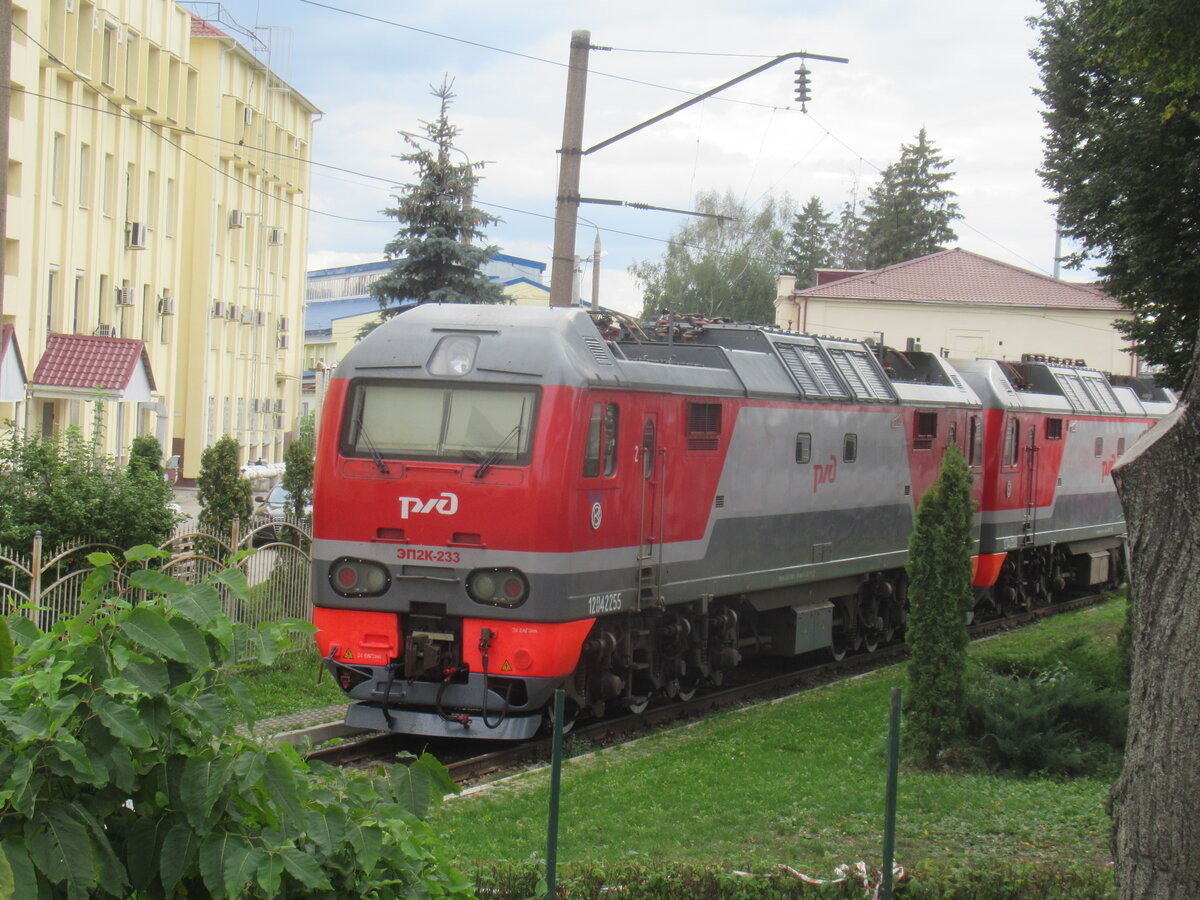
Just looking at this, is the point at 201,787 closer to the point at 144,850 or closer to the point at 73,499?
the point at 144,850

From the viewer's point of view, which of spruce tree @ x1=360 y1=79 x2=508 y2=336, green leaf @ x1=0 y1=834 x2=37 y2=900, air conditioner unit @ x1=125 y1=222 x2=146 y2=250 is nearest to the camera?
green leaf @ x1=0 y1=834 x2=37 y2=900

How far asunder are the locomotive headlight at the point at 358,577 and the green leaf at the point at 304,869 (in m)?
7.44

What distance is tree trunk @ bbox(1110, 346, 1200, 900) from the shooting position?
5.38m

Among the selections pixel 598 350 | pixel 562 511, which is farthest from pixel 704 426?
pixel 562 511

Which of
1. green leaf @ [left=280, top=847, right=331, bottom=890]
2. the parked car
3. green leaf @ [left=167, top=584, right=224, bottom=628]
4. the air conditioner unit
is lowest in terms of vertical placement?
the parked car

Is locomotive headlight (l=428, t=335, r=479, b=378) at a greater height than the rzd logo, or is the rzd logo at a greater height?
locomotive headlight (l=428, t=335, r=479, b=378)

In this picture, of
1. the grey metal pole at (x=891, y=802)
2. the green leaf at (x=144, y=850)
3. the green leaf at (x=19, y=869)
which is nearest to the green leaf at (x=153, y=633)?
the green leaf at (x=144, y=850)

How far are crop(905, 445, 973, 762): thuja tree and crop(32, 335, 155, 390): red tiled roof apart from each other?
22.7 metres

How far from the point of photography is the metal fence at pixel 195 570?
1235 cm

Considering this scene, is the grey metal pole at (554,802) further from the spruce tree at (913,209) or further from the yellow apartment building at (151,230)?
the spruce tree at (913,209)

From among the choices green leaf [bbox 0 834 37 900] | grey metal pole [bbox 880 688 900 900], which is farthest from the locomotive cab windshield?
green leaf [bbox 0 834 37 900]

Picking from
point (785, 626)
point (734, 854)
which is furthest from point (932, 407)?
point (734, 854)

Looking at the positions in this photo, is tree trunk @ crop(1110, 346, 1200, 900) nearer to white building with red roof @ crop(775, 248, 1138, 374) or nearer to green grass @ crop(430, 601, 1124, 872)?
green grass @ crop(430, 601, 1124, 872)

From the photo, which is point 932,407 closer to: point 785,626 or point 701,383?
point 785,626
